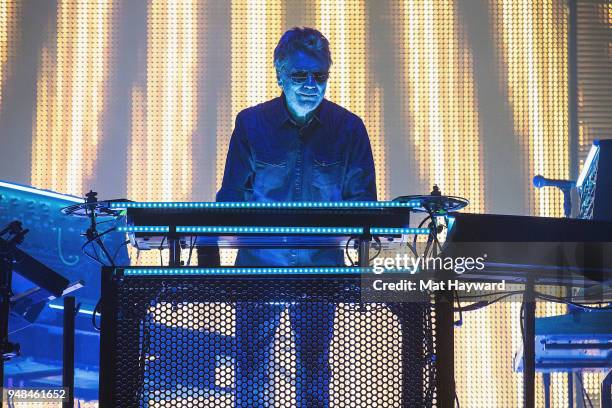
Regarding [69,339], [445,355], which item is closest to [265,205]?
[445,355]

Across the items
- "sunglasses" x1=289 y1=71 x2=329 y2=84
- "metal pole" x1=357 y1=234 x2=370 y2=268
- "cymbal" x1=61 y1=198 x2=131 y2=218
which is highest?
"sunglasses" x1=289 y1=71 x2=329 y2=84

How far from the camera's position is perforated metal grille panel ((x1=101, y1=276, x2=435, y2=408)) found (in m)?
2.24

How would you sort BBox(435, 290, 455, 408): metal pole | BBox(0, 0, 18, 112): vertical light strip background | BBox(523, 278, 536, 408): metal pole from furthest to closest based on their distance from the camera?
BBox(0, 0, 18, 112): vertical light strip background
BBox(523, 278, 536, 408): metal pole
BBox(435, 290, 455, 408): metal pole

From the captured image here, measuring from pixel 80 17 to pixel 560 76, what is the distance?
13.0ft

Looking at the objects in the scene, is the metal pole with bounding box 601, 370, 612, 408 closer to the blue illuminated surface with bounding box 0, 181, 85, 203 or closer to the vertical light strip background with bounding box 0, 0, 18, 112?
the blue illuminated surface with bounding box 0, 181, 85, 203

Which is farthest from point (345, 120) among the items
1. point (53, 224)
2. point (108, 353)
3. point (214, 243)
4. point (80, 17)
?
point (80, 17)

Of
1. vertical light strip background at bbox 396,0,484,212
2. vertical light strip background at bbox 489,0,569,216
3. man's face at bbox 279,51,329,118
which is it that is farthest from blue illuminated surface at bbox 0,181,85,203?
vertical light strip background at bbox 489,0,569,216

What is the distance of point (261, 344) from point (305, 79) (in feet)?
3.79

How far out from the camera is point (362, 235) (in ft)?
7.52

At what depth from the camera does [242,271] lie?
2260 millimetres

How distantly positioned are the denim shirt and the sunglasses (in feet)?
0.45

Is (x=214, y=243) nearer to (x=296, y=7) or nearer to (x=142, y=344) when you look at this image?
(x=142, y=344)

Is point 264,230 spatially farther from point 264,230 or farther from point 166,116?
point 166,116

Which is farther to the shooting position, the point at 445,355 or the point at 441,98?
the point at 441,98
